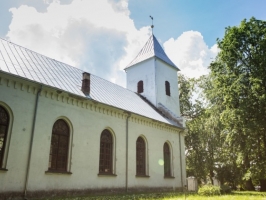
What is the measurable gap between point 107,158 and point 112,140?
4.08 feet

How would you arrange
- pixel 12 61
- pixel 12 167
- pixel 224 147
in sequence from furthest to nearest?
pixel 224 147, pixel 12 61, pixel 12 167

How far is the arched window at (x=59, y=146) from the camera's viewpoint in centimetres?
1246

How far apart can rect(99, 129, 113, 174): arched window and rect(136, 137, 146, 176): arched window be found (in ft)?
8.86

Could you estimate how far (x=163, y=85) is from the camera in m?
25.3

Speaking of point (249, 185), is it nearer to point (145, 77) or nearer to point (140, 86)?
point (140, 86)

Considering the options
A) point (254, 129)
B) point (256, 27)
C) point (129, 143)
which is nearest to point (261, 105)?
point (254, 129)

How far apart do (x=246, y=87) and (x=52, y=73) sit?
1456 centimetres

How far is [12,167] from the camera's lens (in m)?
10.5

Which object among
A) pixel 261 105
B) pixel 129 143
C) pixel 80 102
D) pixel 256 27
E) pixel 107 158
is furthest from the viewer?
pixel 256 27

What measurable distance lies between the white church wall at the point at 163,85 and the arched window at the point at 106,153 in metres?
9.40

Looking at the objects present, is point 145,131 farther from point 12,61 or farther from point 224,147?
point 224,147

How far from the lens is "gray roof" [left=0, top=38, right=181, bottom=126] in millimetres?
12633

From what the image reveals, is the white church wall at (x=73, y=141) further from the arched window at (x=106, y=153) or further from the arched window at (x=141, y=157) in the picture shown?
the arched window at (x=141, y=157)

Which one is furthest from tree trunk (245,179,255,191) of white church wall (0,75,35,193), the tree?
white church wall (0,75,35,193)
